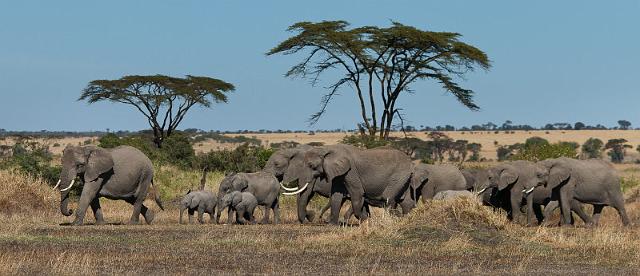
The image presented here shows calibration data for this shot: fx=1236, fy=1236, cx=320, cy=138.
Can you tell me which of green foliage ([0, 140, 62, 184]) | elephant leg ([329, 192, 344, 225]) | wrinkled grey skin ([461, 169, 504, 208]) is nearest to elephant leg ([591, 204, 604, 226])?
wrinkled grey skin ([461, 169, 504, 208])

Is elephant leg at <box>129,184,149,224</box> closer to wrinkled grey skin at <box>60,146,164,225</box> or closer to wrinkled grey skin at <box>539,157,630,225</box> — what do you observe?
wrinkled grey skin at <box>60,146,164,225</box>

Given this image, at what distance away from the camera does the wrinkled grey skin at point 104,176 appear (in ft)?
88.5

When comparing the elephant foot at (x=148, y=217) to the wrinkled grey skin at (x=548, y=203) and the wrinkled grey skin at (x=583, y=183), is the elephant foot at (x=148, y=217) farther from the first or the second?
the wrinkled grey skin at (x=583, y=183)

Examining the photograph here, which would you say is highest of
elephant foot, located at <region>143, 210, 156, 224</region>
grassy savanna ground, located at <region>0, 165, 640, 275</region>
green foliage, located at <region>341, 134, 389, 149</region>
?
green foliage, located at <region>341, 134, 389, 149</region>

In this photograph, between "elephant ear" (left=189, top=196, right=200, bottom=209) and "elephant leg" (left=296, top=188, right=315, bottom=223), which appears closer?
"elephant ear" (left=189, top=196, right=200, bottom=209)

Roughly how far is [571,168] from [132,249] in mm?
15116

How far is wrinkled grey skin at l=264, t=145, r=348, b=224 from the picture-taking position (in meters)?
29.2

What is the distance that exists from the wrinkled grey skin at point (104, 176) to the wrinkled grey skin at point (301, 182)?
3.66 metres

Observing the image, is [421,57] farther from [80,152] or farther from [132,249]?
[132,249]

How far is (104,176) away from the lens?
27.6 meters

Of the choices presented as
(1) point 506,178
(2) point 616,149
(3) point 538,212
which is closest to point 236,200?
(1) point 506,178

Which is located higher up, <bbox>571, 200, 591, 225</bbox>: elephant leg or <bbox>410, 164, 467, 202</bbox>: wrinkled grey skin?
<bbox>410, 164, 467, 202</bbox>: wrinkled grey skin

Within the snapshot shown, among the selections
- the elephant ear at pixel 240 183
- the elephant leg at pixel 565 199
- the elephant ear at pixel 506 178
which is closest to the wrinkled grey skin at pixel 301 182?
the elephant ear at pixel 240 183

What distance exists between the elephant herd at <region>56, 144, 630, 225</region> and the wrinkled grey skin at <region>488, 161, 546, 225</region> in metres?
0.03
